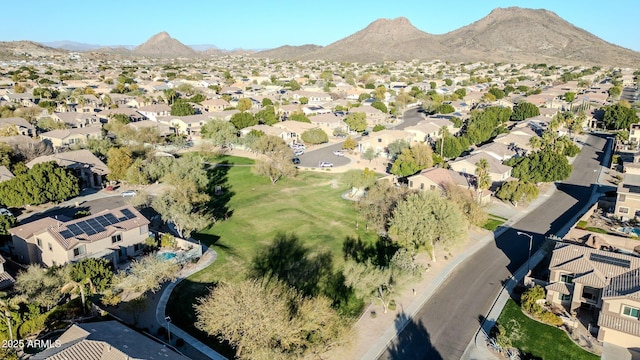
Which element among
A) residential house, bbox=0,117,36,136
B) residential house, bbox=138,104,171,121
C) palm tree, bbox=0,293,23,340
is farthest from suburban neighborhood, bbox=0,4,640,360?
residential house, bbox=138,104,171,121

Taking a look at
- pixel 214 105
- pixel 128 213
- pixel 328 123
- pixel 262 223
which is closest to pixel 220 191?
pixel 262 223

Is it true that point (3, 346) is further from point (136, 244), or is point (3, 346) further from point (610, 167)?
point (610, 167)

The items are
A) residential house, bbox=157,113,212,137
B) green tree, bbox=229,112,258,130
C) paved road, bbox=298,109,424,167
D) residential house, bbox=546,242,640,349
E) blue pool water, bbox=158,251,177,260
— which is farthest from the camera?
residential house, bbox=157,113,212,137

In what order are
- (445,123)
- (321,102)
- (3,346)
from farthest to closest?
(321,102) < (445,123) < (3,346)

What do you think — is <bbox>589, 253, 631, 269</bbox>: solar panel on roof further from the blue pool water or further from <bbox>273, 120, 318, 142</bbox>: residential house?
<bbox>273, 120, 318, 142</bbox>: residential house

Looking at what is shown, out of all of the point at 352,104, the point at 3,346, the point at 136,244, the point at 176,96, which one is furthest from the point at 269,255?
the point at 176,96

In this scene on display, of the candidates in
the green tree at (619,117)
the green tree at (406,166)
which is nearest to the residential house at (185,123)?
the green tree at (406,166)

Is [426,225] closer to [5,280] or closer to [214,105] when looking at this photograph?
[5,280]
